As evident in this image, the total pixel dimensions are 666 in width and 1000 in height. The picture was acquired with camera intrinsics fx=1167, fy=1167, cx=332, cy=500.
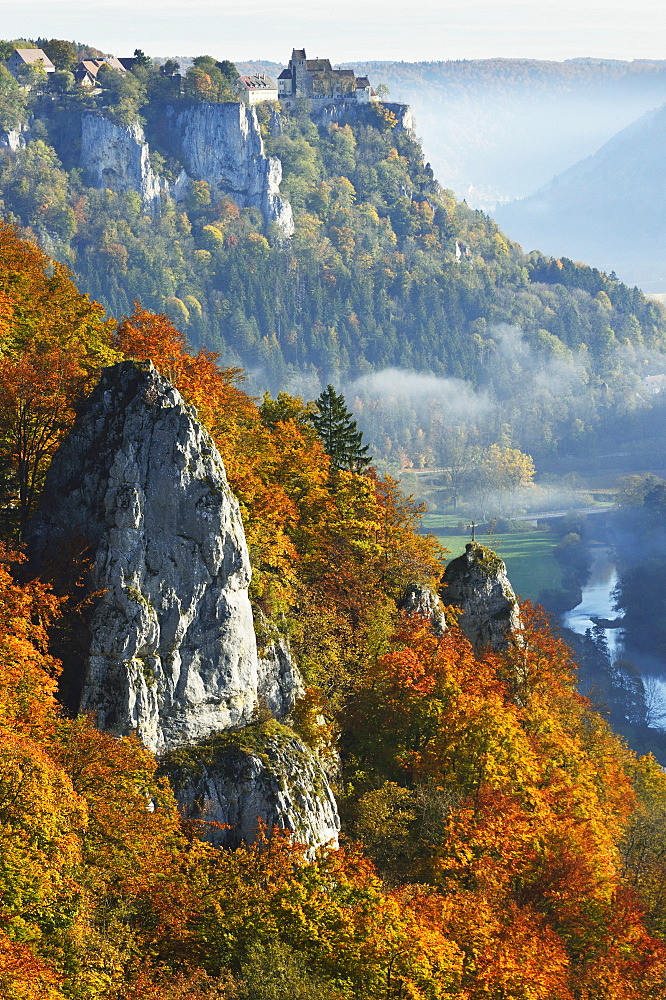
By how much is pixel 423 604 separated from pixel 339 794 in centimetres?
1141

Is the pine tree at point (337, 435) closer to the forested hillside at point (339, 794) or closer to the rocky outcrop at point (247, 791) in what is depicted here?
the forested hillside at point (339, 794)

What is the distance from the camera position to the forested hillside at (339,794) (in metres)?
25.2

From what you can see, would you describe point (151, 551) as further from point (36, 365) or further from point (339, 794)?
point (339, 794)

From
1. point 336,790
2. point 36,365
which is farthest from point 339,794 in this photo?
point 36,365

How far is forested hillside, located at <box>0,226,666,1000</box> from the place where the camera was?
25.2m

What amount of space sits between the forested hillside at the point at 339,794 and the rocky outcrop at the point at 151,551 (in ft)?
3.85

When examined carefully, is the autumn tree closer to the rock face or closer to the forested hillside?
the forested hillside

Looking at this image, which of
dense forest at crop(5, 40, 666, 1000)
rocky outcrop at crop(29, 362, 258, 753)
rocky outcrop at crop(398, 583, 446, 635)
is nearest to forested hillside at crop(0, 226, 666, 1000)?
dense forest at crop(5, 40, 666, 1000)

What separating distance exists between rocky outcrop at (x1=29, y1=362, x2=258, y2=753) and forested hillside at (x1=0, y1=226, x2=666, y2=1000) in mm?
1174

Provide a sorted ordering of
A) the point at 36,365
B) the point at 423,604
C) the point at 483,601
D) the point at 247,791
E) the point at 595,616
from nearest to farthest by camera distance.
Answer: the point at 247,791, the point at 36,365, the point at 423,604, the point at 483,601, the point at 595,616

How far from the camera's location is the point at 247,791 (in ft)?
111

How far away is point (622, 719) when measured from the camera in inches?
5226

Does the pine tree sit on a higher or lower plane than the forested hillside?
higher

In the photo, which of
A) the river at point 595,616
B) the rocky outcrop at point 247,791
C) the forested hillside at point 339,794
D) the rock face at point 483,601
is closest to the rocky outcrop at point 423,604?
the forested hillside at point 339,794
